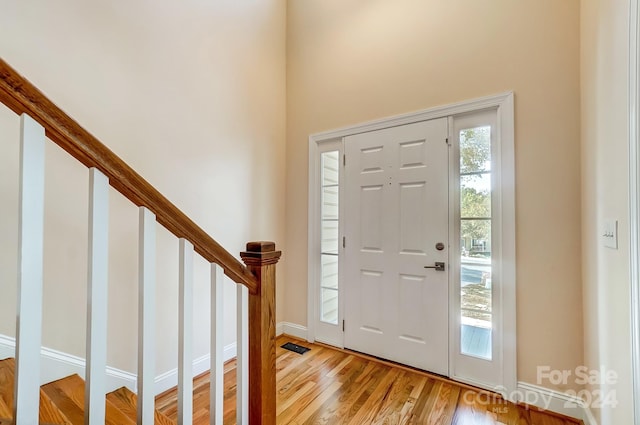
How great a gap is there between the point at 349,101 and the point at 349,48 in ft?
1.71

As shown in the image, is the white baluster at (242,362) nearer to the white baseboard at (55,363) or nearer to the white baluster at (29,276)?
the white baluster at (29,276)

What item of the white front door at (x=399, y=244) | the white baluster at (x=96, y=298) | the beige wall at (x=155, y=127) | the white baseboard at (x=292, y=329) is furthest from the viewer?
the white baseboard at (x=292, y=329)

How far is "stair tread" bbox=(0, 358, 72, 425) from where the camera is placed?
99cm

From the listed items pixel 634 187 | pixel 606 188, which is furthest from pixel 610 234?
pixel 634 187

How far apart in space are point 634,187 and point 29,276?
1.84 metres

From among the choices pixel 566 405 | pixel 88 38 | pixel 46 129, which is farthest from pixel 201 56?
pixel 566 405

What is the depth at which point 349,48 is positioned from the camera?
2783mm

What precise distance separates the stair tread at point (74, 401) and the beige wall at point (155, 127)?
0.58 feet

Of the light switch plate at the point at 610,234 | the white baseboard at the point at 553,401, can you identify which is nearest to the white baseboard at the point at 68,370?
the white baseboard at the point at 553,401

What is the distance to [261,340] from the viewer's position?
1.15 m

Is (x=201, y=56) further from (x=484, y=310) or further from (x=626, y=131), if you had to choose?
(x=484, y=310)

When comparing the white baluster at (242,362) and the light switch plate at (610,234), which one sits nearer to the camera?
the white baluster at (242,362)

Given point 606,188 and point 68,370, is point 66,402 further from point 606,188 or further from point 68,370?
point 606,188

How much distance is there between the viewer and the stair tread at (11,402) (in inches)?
38.8
